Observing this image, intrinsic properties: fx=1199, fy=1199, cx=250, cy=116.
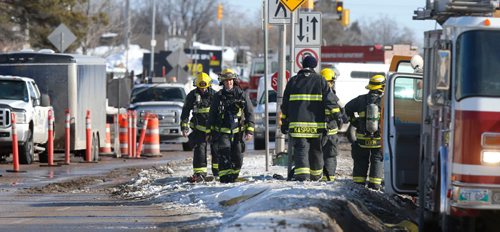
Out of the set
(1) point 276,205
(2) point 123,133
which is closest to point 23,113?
(2) point 123,133

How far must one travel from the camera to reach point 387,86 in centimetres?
1436

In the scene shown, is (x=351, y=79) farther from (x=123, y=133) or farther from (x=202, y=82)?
(x=202, y=82)

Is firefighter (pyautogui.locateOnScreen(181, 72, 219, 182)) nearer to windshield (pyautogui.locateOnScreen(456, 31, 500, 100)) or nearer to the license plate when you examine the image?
windshield (pyautogui.locateOnScreen(456, 31, 500, 100))

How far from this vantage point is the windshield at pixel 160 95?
112ft

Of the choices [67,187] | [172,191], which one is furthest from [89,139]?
[172,191]

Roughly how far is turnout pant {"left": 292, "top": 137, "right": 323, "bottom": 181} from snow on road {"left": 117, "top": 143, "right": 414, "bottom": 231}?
753 millimetres

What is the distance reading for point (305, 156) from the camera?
16094 millimetres

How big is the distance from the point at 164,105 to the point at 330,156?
1519 cm

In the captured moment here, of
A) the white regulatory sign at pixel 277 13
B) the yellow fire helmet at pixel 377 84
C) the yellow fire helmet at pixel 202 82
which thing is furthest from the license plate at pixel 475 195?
the white regulatory sign at pixel 277 13

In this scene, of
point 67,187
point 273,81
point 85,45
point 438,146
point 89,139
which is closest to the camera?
Result: point 438,146

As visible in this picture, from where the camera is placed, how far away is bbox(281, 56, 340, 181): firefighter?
1605 centimetres

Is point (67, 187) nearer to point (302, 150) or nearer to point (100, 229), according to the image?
point (302, 150)

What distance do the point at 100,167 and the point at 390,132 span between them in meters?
12.2

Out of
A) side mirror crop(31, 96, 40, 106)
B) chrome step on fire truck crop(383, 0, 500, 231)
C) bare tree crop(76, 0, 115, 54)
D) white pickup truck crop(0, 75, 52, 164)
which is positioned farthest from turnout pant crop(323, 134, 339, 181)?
bare tree crop(76, 0, 115, 54)
